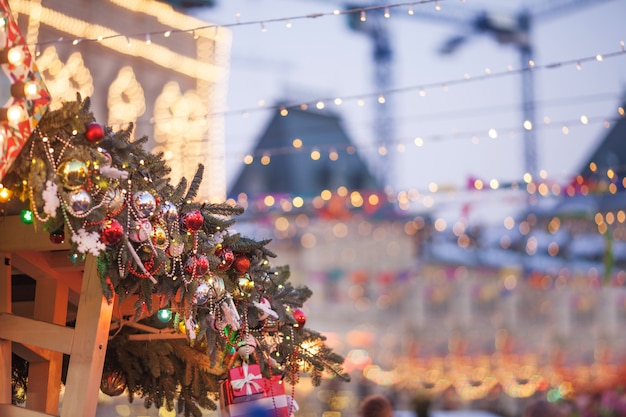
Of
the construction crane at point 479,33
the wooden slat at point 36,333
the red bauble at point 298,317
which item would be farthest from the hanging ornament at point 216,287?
the construction crane at point 479,33

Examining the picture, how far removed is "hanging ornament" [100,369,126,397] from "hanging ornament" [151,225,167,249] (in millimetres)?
1797

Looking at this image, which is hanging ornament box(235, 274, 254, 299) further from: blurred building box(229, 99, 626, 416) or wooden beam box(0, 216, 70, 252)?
blurred building box(229, 99, 626, 416)

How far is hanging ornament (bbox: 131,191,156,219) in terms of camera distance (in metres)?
3.98

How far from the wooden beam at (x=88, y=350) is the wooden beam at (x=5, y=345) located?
42cm

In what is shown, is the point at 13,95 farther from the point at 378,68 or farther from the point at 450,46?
the point at 450,46

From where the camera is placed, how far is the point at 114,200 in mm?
3887

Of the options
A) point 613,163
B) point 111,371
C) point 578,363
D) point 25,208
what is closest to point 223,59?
point 111,371

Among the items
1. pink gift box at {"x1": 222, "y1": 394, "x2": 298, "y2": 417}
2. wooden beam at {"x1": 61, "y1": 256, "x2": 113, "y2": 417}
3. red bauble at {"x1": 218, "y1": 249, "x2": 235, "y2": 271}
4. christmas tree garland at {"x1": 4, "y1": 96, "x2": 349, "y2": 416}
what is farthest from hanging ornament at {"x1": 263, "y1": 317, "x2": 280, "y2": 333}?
wooden beam at {"x1": 61, "y1": 256, "x2": 113, "y2": 417}

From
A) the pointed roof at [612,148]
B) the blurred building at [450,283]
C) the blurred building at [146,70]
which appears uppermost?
the pointed roof at [612,148]

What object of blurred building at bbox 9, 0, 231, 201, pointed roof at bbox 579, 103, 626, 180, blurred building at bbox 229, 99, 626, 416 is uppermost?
pointed roof at bbox 579, 103, 626, 180

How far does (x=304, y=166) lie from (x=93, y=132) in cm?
3140

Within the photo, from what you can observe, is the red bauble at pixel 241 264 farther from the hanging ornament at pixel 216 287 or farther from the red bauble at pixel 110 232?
the red bauble at pixel 110 232

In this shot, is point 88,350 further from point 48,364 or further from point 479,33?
point 479,33

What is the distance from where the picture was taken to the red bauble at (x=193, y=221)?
13.8ft
